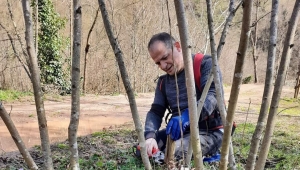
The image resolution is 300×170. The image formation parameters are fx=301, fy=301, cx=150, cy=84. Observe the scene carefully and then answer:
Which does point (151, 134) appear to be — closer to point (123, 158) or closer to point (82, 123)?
point (123, 158)

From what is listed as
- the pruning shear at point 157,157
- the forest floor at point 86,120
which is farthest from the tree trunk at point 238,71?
the forest floor at point 86,120

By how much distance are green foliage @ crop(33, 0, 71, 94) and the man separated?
9814 millimetres

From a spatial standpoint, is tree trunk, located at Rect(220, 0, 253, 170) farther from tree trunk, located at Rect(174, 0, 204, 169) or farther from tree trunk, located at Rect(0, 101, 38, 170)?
tree trunk, located at Rect(0, 101, 38, 170)

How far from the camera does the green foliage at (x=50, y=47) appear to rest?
12.3 meters

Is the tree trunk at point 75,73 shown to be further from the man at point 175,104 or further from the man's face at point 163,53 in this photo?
the man's face at point 163,53

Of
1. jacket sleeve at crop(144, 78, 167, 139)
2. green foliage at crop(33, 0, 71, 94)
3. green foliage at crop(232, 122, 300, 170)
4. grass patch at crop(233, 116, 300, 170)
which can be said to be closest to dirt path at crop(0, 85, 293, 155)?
grass patch at crop(233, 116, 300, 170)

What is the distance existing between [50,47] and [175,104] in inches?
432

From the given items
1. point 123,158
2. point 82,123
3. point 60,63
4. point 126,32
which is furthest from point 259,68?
point 123,158

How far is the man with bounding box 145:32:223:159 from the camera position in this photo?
7.11 feet

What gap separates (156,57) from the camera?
2279mm

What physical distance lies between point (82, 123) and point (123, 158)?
409cm

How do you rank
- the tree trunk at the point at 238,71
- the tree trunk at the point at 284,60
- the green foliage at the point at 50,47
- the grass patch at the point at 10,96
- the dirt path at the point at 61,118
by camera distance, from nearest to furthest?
the tree trunk at the point at 238,71 → the tree trunk at the point at 284,60 → the dirt path at the point at 61,118 → the grass patch at the point at 10,96 → the green foliage at the point at 50,47

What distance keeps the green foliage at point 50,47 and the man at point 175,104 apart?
32.2ft

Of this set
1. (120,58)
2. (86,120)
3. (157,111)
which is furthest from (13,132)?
(86,120)
